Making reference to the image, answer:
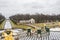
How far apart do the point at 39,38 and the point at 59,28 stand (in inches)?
153

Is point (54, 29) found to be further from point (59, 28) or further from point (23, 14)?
point (23, 14)

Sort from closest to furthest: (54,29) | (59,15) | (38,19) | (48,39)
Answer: (48,39)
(54,29)
(38,19)
(59,15)

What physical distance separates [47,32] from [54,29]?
7.31 ft

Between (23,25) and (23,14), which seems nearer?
(23,25)

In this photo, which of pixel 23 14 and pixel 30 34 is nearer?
pixel 30 34

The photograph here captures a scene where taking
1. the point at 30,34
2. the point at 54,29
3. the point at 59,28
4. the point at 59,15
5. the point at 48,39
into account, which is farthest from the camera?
the point at 59,15

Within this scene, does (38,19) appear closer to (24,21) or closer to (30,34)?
(24,21)

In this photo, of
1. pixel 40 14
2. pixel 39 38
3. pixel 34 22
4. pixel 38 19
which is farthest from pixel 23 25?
pixel 39 38

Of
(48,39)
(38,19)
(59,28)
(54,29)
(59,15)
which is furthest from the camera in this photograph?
(59,15)

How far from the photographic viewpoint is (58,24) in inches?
445

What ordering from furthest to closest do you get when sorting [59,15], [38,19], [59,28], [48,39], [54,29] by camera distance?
[59,15], [38,19], [59,28], [54,29], [48,39]

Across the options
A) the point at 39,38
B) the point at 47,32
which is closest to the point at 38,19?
the point at 47,32

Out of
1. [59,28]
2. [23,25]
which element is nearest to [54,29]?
[59,28]

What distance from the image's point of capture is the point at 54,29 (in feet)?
33.5
